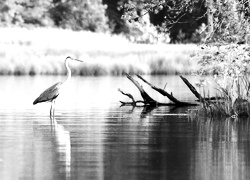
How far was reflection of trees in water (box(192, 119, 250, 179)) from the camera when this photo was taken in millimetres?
9820

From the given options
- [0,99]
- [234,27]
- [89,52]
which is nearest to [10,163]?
[234,27]

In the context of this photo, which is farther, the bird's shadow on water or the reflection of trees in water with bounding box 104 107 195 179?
the bird's shadow on water

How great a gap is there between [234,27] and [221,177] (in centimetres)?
779

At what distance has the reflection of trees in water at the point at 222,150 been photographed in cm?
982

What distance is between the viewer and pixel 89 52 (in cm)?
4516

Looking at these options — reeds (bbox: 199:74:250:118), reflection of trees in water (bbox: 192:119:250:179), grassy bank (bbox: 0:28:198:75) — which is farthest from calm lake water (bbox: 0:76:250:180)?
grassy bank (bbox: 0:28:198:75)

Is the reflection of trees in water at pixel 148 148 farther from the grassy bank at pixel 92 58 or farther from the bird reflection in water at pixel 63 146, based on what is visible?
the grassy bank at pixel 92 58

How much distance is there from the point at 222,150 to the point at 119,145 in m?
1.39

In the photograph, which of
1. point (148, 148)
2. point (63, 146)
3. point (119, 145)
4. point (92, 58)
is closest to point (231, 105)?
point (119, 145)

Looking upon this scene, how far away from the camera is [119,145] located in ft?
41.0

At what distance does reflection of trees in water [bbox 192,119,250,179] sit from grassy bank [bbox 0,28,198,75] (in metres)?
21.3

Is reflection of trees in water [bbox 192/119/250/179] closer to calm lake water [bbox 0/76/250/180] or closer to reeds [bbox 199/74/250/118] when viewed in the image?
calm lake water [bbox 0/76/250/180]

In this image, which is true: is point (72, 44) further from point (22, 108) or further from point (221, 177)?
point (221, 177)

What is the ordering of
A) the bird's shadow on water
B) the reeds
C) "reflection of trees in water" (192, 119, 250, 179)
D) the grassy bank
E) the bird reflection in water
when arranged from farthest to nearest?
the grassy bank < the reeds < the bird reflection in water < the bird's shadow on water < "reflection of trees in water" (192, 119, 250, 179)
